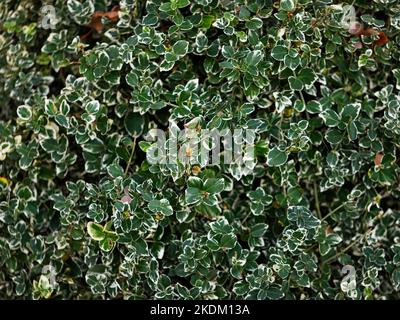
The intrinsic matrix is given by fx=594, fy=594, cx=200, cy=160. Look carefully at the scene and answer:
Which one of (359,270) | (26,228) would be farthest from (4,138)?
(359,270)

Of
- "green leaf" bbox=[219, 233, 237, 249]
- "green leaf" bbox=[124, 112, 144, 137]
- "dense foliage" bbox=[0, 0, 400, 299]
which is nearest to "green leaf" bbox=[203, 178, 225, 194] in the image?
"dense foliage" bbox=[0, 0, 400, 299]

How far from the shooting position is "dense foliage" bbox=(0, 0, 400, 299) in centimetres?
133

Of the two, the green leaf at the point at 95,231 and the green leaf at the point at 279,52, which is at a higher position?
the green leaf at the point at 279,52

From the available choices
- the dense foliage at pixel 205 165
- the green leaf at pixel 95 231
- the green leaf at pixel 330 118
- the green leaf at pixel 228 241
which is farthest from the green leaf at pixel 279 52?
the green leaf at pixel 95 231

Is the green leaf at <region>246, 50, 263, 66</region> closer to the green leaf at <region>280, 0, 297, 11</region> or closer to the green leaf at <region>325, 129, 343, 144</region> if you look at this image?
the green leaf at <region>280, 0, 297, 11</region>

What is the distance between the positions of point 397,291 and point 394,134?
41 centimetres

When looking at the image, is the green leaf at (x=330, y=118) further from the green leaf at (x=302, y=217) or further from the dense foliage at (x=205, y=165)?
the green leaf at (x=302, y=217)

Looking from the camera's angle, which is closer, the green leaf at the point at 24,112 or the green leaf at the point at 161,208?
the green leaf at the point at 161,208

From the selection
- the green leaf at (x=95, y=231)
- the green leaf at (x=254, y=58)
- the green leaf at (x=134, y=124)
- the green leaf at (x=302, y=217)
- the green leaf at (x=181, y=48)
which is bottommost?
the green leaf at (x=302, y=217)

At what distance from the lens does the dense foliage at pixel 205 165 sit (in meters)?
1.33

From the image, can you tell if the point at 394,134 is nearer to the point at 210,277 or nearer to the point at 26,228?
the point at 210,277

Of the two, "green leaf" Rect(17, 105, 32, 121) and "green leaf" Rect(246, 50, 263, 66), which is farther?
"green leaf" Rect(17, 105, 32, 121)

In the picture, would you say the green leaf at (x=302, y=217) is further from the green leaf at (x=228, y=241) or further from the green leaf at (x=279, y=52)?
the green leaf at (x=279, y=52)
